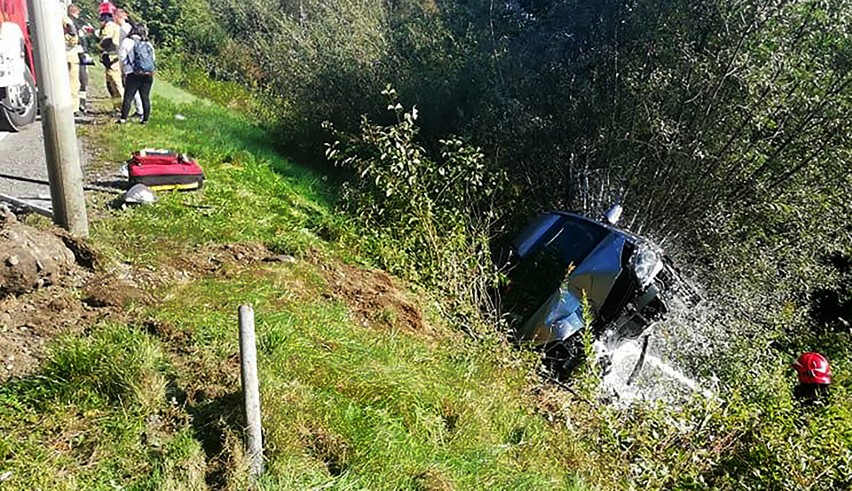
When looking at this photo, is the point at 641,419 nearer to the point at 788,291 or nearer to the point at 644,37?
the point at 788,291

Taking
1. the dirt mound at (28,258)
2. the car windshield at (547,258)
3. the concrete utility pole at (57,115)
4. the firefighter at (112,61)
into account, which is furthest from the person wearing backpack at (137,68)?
the car windshield at (547,258)

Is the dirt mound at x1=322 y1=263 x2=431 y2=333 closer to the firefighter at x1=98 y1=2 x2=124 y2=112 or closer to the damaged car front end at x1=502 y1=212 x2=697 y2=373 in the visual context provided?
the damaged car front end at x1=502 y1=212 x2=697 y2=373

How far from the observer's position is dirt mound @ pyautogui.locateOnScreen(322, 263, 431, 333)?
5.34 meters

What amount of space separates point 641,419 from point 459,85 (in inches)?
289

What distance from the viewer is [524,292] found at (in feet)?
21.3

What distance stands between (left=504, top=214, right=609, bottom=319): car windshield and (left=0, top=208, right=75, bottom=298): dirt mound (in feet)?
13.2

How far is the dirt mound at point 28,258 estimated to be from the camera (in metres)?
3.82

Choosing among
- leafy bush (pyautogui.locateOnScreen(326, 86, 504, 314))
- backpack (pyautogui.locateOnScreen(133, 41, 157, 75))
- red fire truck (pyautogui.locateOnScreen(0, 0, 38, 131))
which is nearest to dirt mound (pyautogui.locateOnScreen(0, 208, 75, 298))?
red fire truck (pyautogui.locateOnScreen(0, 0, 38, 131))

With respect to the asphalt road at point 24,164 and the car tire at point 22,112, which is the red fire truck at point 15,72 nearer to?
the car tire at point 22,112

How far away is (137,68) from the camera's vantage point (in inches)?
349

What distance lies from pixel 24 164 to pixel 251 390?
539 cm

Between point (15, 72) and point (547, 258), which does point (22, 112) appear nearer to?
point (15, 72)

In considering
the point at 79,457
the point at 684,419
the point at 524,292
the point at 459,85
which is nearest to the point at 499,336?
the point at 524,292

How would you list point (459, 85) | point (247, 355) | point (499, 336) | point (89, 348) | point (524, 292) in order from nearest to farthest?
point (247, 355), point (89, 348), point (499, 336), point (524, 292), point (459, 85)
